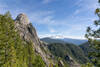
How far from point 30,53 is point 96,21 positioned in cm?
5747

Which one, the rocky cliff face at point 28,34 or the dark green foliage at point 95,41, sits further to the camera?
the rocky cliff face at point 28,34

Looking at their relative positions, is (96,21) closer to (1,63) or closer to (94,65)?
(94,65)

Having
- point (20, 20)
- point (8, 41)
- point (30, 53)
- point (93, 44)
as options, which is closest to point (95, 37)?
point (93, 44)

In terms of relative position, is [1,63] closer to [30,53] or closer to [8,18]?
[8,18]

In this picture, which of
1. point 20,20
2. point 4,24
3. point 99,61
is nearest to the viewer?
point 99,61

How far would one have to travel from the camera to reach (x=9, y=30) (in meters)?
33.5

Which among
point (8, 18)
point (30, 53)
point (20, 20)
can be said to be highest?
point (20, 20)

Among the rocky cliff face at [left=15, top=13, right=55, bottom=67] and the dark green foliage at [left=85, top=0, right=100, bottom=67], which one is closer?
the dark green foliage at [left=85, top=0, right=100, bottom=67]

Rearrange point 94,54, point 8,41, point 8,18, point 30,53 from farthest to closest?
point 30,53 → point 8,18 → point 8,41 → point 94,54

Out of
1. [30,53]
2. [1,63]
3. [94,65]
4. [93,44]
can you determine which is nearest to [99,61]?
[94,65]

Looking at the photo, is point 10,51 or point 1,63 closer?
point 1,63

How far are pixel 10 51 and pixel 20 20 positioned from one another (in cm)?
9336

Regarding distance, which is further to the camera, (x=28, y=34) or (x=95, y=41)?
(x=28, y=34)

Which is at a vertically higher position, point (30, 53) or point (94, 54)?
point (94, 54)
